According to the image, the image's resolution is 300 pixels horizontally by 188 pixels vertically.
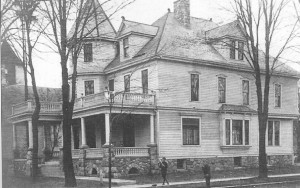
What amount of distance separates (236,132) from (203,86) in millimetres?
4762

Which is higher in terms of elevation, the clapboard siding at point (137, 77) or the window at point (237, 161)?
the clapboard siding at point (137, 77)

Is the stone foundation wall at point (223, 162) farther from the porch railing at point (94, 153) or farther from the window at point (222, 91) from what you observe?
the porch railing at point (94, 153)

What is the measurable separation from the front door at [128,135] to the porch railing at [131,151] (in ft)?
10.3

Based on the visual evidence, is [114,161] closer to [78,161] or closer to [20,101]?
[78,161]

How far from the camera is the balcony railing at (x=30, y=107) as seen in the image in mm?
30536

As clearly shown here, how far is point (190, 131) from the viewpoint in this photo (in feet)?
99.3

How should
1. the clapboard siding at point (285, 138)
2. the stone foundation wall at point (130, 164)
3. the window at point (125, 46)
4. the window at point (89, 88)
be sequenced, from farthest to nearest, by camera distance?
the clapboard siding at point (285, 138), the window at point (89, 88), the window at point (125, 46), the stone foundation wall at point (130, 164)

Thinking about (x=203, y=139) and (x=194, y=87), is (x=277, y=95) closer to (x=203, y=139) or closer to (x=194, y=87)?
(x=203, y=139)

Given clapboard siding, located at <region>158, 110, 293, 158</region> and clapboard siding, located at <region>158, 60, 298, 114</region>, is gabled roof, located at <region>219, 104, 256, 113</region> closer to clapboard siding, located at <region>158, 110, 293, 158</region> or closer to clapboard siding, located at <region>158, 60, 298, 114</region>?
clapboard siding, located at <region>158, 60, 298, 114</region>

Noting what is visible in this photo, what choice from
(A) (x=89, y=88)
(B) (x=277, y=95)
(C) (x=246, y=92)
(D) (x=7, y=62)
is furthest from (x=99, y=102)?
(B) (x=277, y=95)

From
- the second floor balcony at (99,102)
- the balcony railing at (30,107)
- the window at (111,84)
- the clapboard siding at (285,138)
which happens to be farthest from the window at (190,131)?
the balcony railing at (30,107)

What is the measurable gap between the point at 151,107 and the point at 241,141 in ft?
28.8

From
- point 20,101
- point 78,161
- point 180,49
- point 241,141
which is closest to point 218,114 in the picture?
point 241,141

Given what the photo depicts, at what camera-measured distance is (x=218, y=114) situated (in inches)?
1254
